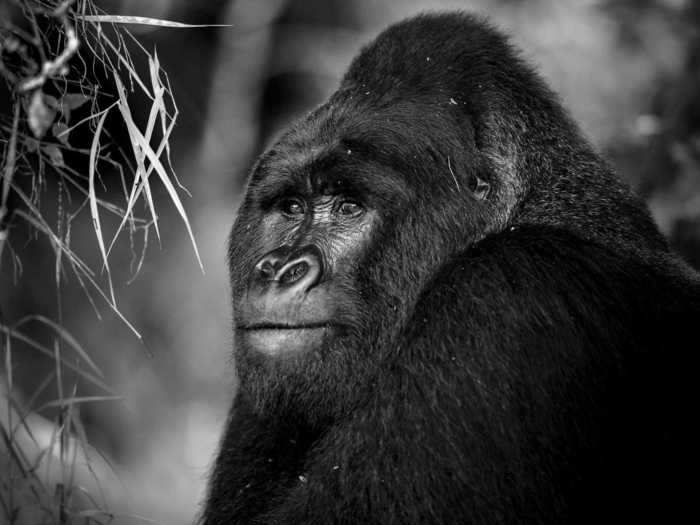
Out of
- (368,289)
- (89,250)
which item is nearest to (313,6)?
(89,250)

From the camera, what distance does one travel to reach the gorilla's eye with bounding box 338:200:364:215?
4.57 meters

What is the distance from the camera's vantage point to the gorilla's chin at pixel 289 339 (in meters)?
4.24

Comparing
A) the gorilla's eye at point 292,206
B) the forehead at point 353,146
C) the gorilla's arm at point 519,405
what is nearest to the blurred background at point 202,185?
the forehead at point 353,146

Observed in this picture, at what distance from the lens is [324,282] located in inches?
171

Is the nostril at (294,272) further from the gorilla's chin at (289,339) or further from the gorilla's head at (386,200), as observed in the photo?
the gorilla's chin at (289,339)

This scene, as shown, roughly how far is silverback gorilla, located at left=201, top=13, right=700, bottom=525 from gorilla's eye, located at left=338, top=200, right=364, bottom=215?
0.01 meters

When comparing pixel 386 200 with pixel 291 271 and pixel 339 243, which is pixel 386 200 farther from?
pixel 291 271

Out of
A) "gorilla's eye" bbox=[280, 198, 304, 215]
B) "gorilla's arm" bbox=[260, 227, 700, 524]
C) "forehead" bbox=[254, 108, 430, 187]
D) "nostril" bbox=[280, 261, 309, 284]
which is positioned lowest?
"gorilla's arm" bbox=[260, 227, 700, 524]

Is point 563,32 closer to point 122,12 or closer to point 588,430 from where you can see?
point 122,12

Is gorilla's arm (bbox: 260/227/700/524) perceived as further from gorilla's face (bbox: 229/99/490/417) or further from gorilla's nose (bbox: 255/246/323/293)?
gorilla's nose (bbox: 255/246/323/293)

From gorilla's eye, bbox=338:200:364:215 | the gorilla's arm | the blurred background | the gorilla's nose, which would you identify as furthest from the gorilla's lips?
the blurred background

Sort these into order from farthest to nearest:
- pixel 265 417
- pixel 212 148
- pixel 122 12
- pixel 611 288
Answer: pixel 212 148 < pixel 122 12 < pixel 265 417 < pixel 611 288

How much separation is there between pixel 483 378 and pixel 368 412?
47 centimetres

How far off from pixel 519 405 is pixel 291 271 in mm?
1096
